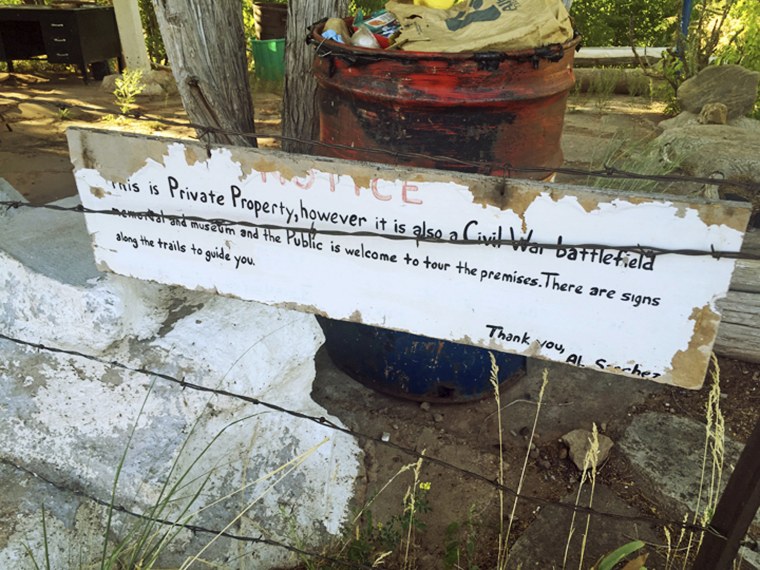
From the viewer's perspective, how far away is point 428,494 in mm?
2199

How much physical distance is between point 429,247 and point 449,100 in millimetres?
882

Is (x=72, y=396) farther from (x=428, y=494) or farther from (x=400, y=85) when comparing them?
(x=400, y=85)

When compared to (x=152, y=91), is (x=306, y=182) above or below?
above

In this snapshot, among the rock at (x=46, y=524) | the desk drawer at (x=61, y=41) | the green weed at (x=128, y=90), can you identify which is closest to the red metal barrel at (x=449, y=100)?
the rock at (x=46, y=524)

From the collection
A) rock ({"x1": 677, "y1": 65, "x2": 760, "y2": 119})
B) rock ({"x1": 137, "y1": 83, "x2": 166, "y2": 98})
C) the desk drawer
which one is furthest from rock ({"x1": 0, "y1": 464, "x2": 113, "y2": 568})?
the desk drawer

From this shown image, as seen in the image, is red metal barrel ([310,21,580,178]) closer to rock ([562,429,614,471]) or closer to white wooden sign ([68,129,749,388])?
white wooden sign ([68,129,749,388])

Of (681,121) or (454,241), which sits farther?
(681,121)

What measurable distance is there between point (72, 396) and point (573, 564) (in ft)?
4.98

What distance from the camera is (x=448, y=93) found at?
199 cm

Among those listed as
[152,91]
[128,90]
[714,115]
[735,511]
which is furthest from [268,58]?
[735,511]

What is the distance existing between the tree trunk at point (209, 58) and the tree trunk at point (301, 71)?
0.19m

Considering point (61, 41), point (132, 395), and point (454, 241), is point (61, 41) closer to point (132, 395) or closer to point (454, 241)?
point (132, 395)

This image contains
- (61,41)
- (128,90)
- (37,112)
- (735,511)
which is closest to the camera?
(735,511)

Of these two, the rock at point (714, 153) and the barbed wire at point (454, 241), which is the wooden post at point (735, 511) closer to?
the barbed wire at point (454, 241)
